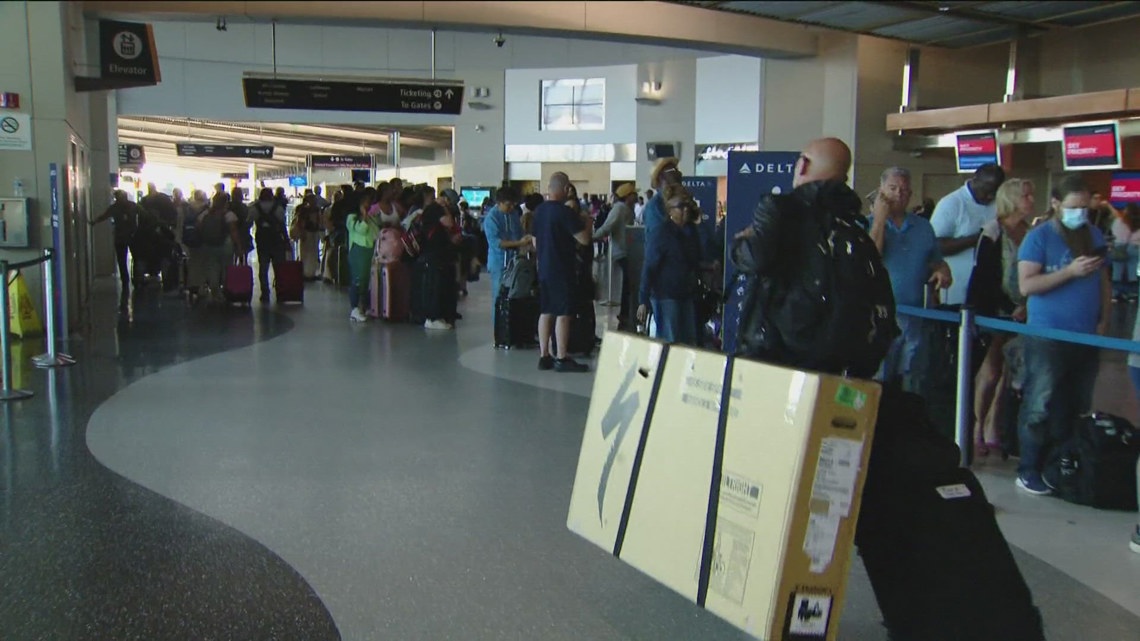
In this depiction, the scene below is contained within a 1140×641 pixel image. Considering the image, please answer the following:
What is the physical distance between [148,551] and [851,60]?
44.3 ft

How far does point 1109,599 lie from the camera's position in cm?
378

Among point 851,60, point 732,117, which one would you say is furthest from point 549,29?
point 732,117

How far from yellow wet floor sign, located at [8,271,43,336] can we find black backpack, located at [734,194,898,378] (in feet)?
29.9

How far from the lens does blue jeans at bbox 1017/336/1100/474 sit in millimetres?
5066

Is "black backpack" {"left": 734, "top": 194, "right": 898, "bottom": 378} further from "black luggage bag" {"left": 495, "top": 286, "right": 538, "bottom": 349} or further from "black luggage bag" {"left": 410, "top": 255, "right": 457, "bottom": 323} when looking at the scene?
"black luggage bag" {"left": 410, "top": 255, "right": 457, "bottom": 323}

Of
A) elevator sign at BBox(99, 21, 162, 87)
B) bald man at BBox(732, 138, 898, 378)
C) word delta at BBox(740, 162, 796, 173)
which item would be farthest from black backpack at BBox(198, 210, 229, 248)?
bald man at BBox(732, 138, 898, 378)

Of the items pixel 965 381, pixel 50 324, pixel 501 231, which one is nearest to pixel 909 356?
pixel 965 381

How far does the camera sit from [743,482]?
2811 millimetres

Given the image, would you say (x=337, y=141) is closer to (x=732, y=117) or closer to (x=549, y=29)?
(x=732, y=117)

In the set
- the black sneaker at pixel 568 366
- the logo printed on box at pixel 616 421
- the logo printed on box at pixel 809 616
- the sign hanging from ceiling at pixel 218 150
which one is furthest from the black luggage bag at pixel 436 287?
the sign hanging from ceiling at pixel 218 150

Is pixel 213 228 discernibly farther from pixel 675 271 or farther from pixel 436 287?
pixel 675 271

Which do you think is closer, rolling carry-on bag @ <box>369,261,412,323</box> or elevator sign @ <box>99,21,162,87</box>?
elevator sign @ <box>99,21,162,87</box>

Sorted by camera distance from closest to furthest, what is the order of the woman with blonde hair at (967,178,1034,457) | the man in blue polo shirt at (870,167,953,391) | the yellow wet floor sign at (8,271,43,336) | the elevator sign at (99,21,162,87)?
the elevator sign at (99,21,162,87) → the man in blue polo shirt at (870,167,953,391) → the woman with blonde hair at (967,178,1034,457) → the yellow wet floor sign at (8,271,43,336)

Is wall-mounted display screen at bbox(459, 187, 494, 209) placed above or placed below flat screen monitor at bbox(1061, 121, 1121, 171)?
below
